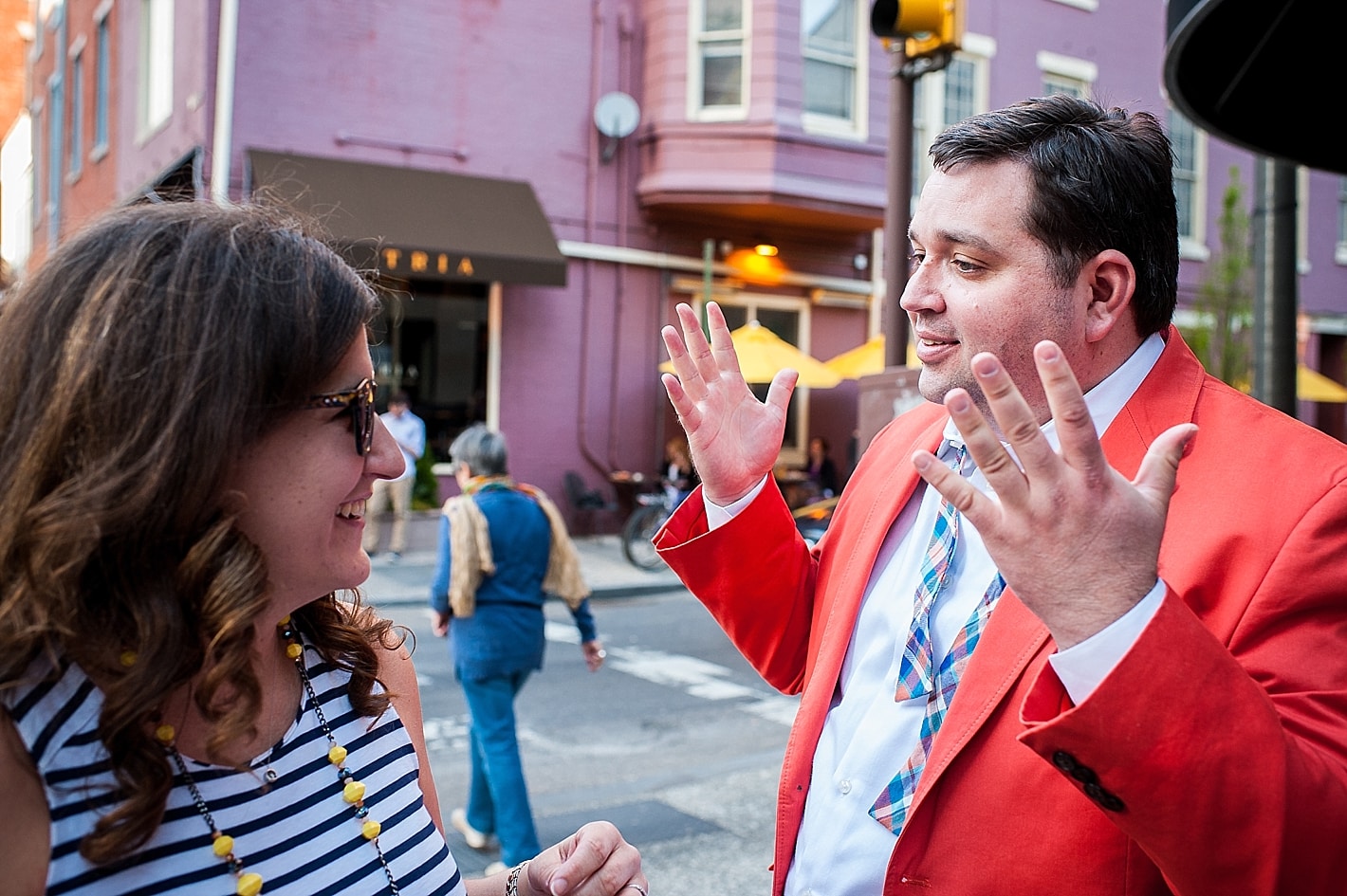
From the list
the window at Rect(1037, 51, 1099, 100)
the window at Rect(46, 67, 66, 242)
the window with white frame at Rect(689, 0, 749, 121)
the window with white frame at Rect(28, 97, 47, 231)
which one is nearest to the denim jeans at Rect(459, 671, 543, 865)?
the window with white frame at Rect(689, 0, 749, 121)

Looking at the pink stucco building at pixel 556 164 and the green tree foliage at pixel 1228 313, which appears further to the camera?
the green tree foliage at pixel 1228 313

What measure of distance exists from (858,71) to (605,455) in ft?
21.5

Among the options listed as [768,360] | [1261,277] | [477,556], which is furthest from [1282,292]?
[768,360]

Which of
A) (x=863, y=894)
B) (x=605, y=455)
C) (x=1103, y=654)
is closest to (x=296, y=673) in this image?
(x=863, y=894)

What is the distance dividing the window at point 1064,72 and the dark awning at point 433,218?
904cm

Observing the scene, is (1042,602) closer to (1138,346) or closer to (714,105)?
(1138,346)

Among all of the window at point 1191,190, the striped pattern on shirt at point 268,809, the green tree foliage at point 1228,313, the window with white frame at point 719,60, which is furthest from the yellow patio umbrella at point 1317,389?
the striped pattern on shirt at point 268,809

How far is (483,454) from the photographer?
5.27 meters

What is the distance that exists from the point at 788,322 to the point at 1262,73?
12201 millimetres

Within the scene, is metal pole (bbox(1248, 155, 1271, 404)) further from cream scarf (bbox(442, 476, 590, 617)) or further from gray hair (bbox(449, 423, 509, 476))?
gray hair (bbox(449, 423, 509, 476))

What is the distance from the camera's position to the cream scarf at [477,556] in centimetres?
489

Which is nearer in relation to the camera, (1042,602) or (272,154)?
(1042,602)

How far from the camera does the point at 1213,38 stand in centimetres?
410

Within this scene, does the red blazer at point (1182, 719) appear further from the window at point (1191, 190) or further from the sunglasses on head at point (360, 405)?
the window at point (1191, 190)
